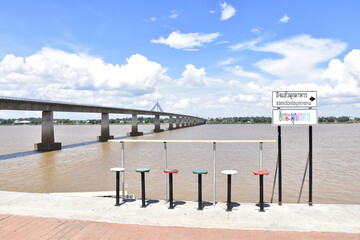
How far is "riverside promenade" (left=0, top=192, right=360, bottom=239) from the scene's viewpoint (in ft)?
15.9

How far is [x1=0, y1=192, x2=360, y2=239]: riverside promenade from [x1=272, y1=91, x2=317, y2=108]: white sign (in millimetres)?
2459

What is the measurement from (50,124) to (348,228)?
3691cm

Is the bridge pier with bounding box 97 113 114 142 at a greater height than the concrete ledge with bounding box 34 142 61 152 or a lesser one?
greater

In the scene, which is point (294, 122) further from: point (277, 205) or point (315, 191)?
point (315, 191)

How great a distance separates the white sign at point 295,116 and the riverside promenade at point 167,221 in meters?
2.04

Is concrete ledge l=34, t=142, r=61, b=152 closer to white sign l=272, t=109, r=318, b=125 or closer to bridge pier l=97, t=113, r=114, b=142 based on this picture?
bridge pier l=97, t=113, r=114, b=142

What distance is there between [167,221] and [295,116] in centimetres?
407

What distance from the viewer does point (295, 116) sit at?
677 centimetres

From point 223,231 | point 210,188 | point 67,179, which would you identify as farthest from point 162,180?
point 223,231

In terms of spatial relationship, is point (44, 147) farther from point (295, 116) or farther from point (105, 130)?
point (295, 116)

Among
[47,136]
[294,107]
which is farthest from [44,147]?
[294,107]

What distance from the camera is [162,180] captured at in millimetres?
13602

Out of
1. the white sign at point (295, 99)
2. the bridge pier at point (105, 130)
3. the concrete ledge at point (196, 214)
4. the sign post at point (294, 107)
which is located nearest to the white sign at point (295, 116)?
the sign post at point (294, 107)

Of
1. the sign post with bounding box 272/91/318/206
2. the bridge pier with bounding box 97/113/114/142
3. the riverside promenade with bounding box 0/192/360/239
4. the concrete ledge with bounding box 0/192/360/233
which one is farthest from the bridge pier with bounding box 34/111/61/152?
the sign post with bounding box 272/91/318/206
